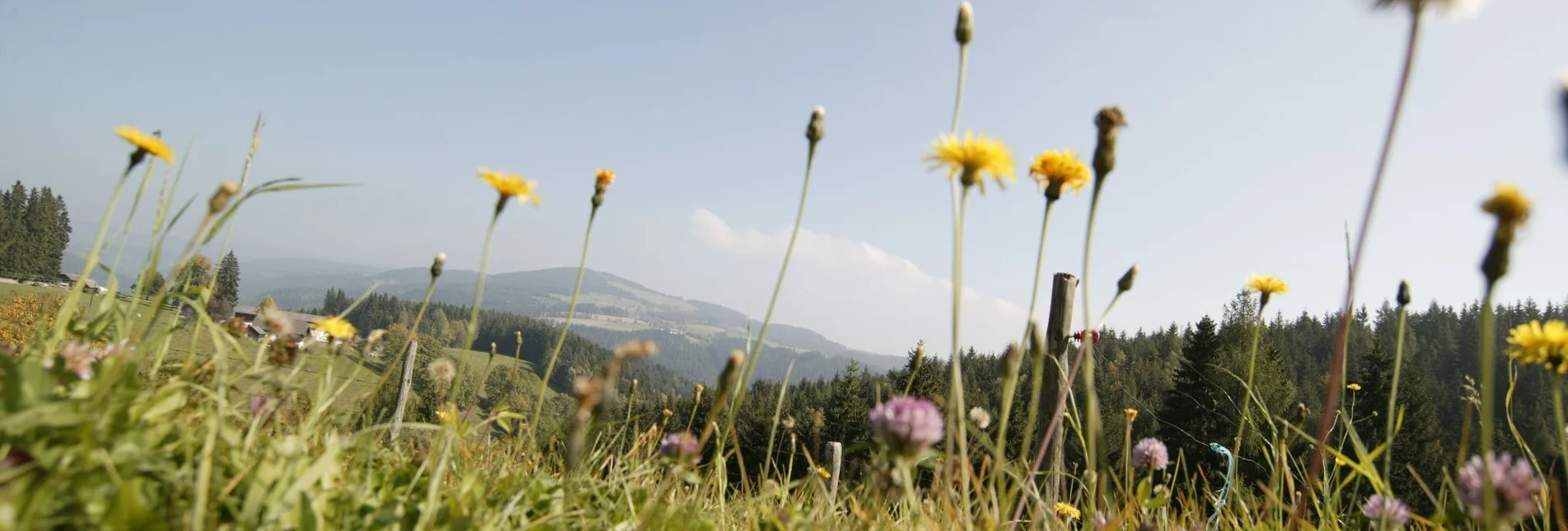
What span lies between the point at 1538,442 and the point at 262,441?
86897mm

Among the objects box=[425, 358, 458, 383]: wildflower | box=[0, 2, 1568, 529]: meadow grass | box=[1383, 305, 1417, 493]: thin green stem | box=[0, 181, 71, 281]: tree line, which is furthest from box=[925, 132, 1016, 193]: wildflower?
box=[0, 181, 71, 281]: tree line

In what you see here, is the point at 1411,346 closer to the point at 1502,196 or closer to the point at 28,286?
the point at 1502,196

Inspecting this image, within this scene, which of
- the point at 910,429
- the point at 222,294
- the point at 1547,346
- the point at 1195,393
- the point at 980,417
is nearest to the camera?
the point at 910,429

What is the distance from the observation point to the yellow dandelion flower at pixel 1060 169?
1801 millimetres

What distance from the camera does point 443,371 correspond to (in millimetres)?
2791

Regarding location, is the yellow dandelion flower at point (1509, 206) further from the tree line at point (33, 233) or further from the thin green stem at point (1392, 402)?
the tree line at point (33, 233)

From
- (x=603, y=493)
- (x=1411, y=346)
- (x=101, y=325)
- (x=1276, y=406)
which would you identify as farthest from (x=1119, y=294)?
(x=1411, y=346)

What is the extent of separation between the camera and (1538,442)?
59094 millimetres

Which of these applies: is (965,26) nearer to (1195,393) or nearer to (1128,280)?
(1128,280)

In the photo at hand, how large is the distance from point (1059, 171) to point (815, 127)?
0.63 metres

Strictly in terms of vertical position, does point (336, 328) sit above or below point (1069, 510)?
above

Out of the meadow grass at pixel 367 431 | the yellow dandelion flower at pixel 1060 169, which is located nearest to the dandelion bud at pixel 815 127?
the meadow grass at pixel 367 431

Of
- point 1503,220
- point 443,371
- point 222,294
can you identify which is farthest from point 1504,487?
point 222,294

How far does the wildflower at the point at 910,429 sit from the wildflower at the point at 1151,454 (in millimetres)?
2143
